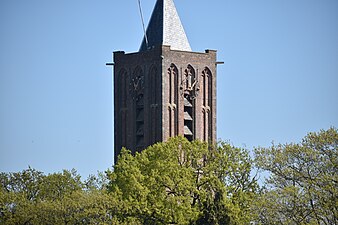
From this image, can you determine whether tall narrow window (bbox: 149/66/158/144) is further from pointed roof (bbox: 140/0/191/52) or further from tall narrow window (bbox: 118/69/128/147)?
tall narrow window (bbox: 118/69/128/147)

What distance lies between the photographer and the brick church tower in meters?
120

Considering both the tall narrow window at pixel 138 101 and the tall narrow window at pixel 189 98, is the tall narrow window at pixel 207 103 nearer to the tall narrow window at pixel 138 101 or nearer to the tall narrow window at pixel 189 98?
the tall narrow window at pixel 189 98

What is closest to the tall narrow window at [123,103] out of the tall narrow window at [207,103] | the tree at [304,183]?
the tall narrow window at [207,103]

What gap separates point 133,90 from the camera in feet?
399

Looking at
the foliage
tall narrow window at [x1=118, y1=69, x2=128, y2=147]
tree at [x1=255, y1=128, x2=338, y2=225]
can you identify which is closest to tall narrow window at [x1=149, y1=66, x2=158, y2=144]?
tall narrow window at [x1=118, y1=69, x2=128, y2=147]

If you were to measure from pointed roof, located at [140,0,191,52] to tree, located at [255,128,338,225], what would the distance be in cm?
2660

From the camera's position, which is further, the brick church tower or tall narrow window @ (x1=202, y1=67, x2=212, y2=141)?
tall narrow window @ (x1=202, y1=67, x2=212, y2=141)

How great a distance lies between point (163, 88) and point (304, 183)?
29818 mm

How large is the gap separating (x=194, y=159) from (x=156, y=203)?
6.45m

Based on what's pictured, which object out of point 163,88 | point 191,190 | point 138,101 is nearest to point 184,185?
point 191,190

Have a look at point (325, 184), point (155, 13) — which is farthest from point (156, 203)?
point (155, 13)

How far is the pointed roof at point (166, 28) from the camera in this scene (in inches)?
4744

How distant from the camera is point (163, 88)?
11938 centimetres

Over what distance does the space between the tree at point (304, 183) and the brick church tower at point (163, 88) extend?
2466cm
